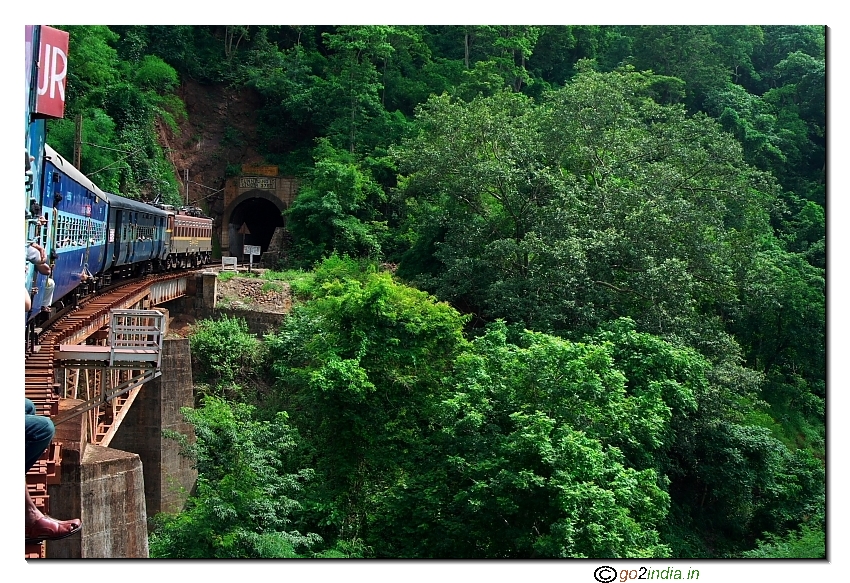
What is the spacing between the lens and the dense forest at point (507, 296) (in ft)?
48.8

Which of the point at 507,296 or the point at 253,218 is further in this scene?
the point at 253,218

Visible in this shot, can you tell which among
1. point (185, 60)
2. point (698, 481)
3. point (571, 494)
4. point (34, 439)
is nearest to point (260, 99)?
point (185, 60)

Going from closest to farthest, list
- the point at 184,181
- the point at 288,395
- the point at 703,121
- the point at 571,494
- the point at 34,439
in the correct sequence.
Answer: the point at 34,439
the point at 571,494
the point at 288,395
the point at 703,121
the point at 184,181

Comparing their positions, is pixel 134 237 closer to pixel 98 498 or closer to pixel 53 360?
pixel 98 498

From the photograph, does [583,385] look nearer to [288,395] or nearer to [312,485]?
[312,485]

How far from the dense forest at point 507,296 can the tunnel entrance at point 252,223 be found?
9.82 feet

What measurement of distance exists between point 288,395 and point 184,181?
17913 mm

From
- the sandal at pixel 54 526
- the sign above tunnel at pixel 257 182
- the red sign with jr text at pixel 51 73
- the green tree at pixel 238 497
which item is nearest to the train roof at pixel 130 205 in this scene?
the green tree at pixel 238 497

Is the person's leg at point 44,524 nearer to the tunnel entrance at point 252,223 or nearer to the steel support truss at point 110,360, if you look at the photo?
the steel support truss at point 110,360

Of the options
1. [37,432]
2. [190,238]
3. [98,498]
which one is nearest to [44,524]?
[37,432]

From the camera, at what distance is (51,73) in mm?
8703

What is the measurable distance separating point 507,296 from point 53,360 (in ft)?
40.1

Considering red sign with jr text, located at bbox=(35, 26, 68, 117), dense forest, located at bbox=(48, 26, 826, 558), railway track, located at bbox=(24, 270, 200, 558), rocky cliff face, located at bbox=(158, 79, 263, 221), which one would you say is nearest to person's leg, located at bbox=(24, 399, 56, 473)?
railway track, located at bbox=(24, 270, 200, 558)

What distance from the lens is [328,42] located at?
111ft
